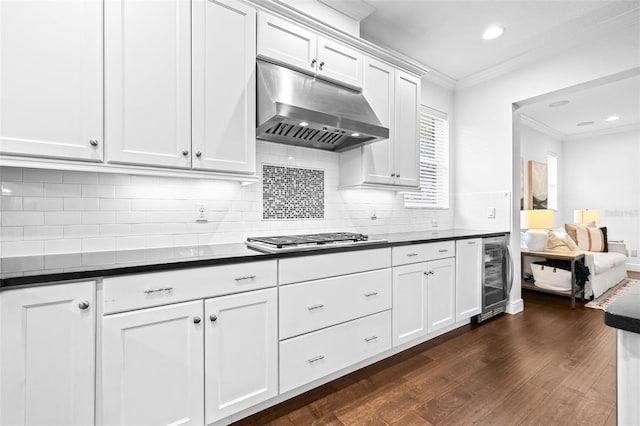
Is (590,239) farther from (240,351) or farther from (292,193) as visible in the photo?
(240,351)

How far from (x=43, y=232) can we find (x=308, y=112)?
1.63 m

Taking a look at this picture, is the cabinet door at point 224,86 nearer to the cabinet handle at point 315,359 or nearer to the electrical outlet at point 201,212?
the electrical outlet at point 201,212

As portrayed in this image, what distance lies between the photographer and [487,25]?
2801mm

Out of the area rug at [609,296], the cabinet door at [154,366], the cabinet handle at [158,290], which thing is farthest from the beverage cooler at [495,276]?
the cabinet handle at [158,290]

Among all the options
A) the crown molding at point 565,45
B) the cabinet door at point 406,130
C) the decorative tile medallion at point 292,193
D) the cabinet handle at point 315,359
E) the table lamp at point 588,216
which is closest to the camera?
the cabinet handle at point 315,359

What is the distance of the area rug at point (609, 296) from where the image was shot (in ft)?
12.2

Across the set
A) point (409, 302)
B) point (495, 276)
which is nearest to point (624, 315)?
point (409, 302)

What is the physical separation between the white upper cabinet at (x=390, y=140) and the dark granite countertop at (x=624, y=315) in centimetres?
194

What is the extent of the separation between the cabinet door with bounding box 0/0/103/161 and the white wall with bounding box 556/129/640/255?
28.0 feet

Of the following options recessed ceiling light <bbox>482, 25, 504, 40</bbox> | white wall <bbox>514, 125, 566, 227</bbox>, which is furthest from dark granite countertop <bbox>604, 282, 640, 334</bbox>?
white wall <bbox>514, 125, 566, 227</bbox>

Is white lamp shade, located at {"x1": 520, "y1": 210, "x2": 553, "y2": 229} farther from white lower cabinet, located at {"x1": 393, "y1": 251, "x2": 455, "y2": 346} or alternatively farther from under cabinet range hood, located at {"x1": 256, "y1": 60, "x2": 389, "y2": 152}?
under cabinet range hood, located at {"x1": 256, "y1": 60, "x2": 389, "y2": 152}

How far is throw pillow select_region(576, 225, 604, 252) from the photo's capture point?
4902mm

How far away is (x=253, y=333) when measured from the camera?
1.66m

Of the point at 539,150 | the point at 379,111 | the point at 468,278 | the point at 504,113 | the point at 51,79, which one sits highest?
the point at 539,150
